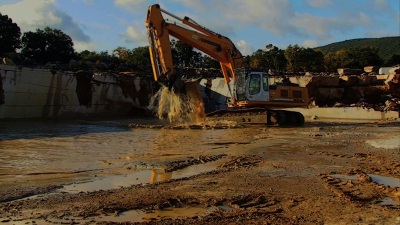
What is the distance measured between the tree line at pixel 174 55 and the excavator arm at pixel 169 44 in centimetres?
1961

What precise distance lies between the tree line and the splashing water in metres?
20.8

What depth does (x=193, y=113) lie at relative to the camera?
18203mm

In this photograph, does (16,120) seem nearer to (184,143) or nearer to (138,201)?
(184,143)

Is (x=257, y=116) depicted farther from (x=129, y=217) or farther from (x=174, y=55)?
(x=174, y=55)

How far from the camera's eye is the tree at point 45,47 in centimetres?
4234

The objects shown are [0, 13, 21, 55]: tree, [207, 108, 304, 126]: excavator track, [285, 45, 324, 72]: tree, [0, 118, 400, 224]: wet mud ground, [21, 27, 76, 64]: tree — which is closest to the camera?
[0, 118, 400, 224]: wet mud ground

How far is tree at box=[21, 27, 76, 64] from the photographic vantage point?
139 feet

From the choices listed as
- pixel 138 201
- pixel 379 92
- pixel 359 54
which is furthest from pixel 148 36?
pixel 359 54

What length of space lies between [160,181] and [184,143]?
5582 mm

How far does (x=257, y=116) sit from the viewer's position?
59.6ft

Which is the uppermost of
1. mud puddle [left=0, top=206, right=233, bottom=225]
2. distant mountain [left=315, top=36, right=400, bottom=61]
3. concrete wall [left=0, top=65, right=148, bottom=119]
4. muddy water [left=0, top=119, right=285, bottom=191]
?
distant mountain [left=315, top=36, right=400, bottom=61]

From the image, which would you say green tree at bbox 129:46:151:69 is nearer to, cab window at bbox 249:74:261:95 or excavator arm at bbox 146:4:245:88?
excavator arm at bbox 146:4:245:88

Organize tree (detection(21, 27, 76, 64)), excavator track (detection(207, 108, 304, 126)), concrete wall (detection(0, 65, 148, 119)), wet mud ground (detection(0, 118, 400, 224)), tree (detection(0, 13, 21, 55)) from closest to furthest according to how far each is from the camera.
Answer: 1. wet mud ground (detection(0, 118, 400, 224))
2. excavator track (detection(207, 108, 304, 126))
3. concrete wall (detection(0, 65, 148, 119))
4. tree (detection(0, 13, 21, 55))
5. tree (detection(21, 27, 76, 64))

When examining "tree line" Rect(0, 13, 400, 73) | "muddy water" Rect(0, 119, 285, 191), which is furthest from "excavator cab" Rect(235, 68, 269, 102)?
"tree line" Rect(0, 13, 400, 73)
